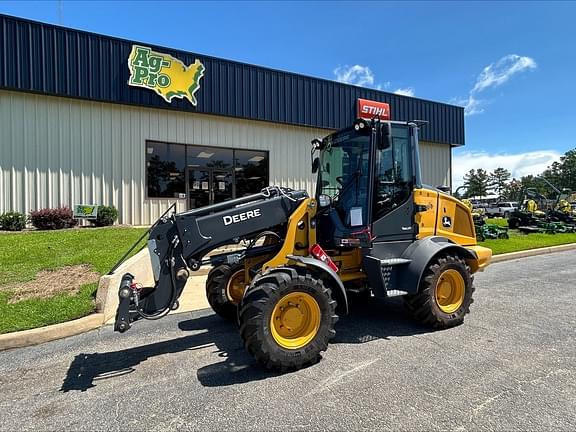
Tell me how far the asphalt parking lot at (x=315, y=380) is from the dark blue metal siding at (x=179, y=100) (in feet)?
34.8

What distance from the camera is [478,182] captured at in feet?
309

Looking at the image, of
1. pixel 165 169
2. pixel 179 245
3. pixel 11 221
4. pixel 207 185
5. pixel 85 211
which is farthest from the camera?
pixel 207 185

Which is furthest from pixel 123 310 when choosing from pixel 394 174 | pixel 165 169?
pixel 165 169

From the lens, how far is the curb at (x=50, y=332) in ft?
15.0

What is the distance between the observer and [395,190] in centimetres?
512

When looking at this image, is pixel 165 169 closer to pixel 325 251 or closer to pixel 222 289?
pixel 222 289

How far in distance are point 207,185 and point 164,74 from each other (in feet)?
14.0

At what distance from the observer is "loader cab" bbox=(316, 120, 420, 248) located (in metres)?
4.86

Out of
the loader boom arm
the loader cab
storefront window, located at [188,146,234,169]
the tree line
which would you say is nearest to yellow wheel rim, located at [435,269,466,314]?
the loader cab

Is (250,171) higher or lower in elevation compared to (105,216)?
higher

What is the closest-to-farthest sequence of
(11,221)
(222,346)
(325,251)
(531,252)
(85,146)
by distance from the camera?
(222,346)
(325,251)
(11,221)
(531,252)
(85,146)

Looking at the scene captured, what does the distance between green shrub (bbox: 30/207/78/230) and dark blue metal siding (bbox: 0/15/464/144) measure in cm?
375

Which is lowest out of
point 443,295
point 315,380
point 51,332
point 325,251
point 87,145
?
point 315,380

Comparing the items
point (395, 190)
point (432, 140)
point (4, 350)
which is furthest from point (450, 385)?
point (432, 140)
